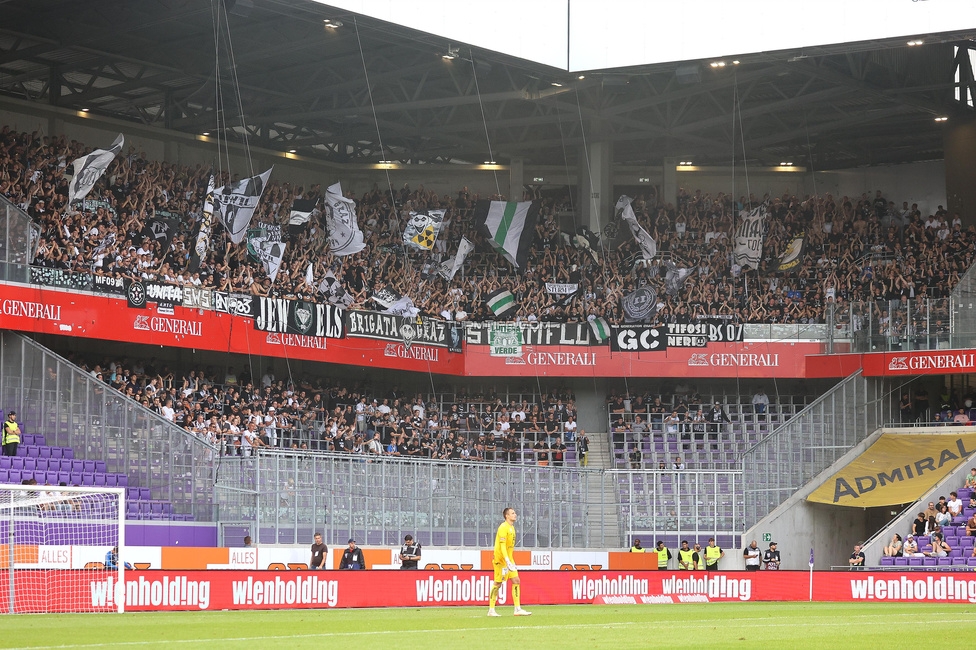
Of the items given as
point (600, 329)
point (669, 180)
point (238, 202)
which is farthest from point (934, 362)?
point (238, 202)

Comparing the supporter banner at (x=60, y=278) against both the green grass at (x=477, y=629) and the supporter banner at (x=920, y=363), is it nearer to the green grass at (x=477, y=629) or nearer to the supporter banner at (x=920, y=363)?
the green grass at (x=477, y=629)

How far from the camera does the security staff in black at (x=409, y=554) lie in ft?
96.7

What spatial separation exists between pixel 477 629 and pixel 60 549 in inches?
435

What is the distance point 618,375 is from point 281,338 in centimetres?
1198

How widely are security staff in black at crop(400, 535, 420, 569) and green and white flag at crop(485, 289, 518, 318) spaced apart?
17.1m

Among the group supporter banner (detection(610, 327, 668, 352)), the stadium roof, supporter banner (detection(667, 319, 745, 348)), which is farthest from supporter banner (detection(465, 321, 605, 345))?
the stadium roof

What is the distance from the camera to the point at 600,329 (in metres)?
45.8

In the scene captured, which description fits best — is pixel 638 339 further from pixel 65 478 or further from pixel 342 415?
pixel 65 478

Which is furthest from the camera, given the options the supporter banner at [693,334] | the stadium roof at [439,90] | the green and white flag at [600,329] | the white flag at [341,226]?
the green and white flag at [600,329]

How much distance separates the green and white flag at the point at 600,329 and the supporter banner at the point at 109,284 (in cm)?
1670

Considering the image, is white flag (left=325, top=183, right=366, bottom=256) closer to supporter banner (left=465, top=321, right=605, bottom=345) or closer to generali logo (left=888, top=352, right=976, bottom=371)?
supporter banner (left=465, top=321, right=605, bottom=345)

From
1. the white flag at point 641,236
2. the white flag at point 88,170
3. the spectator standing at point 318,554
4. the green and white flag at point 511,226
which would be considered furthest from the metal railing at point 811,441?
the white flag at point 88,170

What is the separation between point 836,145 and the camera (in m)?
56.1

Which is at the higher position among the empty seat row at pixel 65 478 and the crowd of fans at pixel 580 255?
the crowd of fans at pixel 580 255
